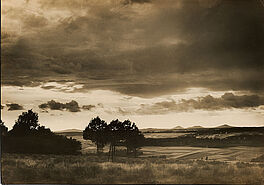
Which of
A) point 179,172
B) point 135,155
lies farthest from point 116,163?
point 179,172

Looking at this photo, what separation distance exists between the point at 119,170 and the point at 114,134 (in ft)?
1.32

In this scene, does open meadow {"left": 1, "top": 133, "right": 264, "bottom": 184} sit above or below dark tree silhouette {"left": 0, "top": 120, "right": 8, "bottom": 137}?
below

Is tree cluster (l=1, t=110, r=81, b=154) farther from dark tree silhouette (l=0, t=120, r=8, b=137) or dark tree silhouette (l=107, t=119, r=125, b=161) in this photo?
dark tree silhouette (l=107, t=119, r=125, b=161)

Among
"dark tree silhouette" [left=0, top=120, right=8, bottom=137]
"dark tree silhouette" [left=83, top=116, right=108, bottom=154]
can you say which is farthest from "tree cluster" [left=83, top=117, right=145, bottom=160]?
"dark tree silhouette" [left=0, top=120, right=8, bottom=137]

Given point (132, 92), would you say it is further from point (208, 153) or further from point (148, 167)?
point (208, 153)

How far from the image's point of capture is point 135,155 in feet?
13.1

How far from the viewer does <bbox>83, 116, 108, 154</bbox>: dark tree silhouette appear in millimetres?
4070

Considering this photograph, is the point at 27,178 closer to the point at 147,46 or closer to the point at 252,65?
the point at 147,46

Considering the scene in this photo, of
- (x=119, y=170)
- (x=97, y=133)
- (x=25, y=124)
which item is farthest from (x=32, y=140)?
(x=119, y=170)

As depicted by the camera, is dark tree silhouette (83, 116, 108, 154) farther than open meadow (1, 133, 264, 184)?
Yes

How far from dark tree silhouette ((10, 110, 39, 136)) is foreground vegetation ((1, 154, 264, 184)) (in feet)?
0.88

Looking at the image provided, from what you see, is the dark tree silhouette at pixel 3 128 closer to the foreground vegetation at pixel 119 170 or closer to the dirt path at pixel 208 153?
the foreground vegetation at pixel 119 170

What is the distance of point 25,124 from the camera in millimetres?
4230

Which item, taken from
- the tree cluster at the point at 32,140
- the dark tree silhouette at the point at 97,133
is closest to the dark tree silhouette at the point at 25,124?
the tree cluster at the point at 32,140
